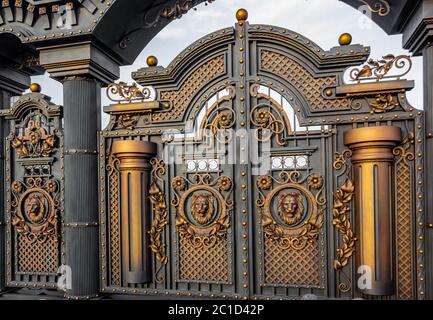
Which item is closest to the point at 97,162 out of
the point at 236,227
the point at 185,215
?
the point at 185,215

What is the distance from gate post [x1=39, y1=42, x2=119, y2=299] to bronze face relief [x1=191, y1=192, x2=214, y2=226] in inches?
37.8

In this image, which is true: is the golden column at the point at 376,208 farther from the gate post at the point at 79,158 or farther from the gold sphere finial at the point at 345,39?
the gate post at the point at 79,158

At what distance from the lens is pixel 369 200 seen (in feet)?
8.51

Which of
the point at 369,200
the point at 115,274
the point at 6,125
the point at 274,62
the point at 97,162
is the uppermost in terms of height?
the point at 274,62

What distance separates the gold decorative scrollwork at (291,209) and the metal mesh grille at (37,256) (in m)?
2.06

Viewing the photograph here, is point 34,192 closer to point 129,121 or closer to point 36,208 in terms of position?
point 36,208

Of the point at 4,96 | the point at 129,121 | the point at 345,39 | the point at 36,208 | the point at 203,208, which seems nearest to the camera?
the point at 345,39

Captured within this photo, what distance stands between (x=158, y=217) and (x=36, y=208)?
1245 millimetres

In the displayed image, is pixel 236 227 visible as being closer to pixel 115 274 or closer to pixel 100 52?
pixel 115 274

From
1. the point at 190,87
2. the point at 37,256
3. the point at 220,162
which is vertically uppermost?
the point at 190,87

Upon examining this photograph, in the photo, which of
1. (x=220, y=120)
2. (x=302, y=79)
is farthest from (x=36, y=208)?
(x=302, y=79)

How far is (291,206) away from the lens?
110 inches

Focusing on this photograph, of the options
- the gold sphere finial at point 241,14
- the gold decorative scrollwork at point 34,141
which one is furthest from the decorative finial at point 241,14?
the gold decorative scrollwork at point 34,141

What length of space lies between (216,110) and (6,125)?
2.24 m
